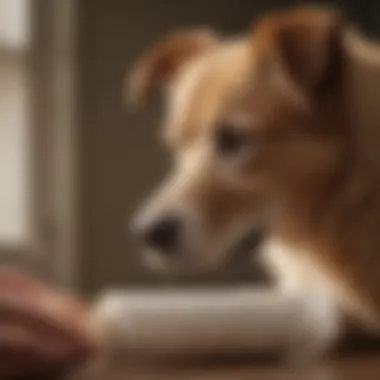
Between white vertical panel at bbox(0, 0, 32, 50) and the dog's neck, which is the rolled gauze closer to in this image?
the dog's neck

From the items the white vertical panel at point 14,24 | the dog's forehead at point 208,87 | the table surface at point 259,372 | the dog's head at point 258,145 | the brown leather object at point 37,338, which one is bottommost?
the table surface at point 259,372

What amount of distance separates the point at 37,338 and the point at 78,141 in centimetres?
103

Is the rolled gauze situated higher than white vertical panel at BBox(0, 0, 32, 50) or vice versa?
white vertical panel at BBox(0, 0, 32, 50)

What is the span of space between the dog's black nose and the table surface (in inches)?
8.3

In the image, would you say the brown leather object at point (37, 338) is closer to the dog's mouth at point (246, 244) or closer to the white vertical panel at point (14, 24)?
the dog's mouth at point (246, 244)

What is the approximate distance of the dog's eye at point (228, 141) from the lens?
879 mm

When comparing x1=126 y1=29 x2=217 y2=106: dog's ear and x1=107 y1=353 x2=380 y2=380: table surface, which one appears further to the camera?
x1=126 y1=29 x2=217 y2=106: dog's ear

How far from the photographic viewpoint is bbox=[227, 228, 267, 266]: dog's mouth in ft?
2.93

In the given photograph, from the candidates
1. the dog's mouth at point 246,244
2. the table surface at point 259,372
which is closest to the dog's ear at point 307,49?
the dog's mouth at point 246,244

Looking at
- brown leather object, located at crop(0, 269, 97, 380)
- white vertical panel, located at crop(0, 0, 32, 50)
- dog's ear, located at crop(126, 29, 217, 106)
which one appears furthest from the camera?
white vertical panel, located at crop(0, 0, 32, 50)

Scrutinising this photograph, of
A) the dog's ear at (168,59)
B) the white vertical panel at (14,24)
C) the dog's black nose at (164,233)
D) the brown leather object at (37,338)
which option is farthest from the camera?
the white vertical panel at (14,24)

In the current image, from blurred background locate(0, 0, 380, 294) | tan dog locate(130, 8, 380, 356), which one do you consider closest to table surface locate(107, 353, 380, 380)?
tan dog locate(130, 8, 380, 356)

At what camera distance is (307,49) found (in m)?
0.86

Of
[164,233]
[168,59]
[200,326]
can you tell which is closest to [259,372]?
[200,326]
